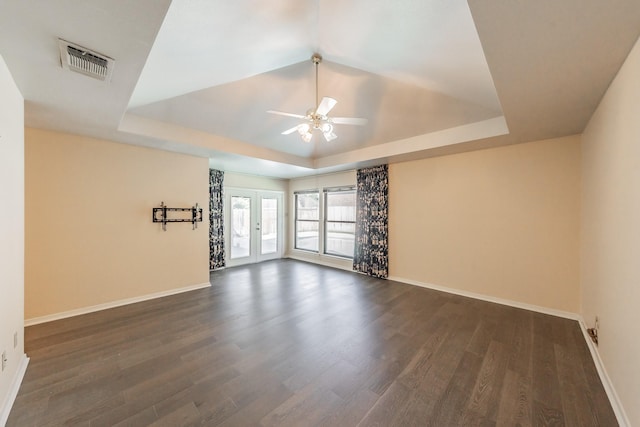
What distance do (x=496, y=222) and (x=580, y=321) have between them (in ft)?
4.87

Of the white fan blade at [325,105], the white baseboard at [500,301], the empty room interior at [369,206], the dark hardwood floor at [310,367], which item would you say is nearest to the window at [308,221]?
the empty room interior at [369,206]

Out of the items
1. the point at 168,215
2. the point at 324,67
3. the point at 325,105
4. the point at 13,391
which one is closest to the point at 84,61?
the point at 325,105

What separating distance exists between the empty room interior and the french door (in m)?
1.18

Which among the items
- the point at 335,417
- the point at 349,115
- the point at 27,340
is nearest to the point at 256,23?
the point at 349,115

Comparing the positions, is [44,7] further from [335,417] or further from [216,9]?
[335,417]

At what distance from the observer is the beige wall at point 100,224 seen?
294cm

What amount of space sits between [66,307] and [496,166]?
248 inches

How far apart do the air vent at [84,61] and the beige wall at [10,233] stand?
0.41m

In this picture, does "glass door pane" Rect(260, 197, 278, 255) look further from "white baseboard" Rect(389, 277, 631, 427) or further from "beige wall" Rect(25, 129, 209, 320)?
"white baseboard" Rect(389, 277, 631, 427)

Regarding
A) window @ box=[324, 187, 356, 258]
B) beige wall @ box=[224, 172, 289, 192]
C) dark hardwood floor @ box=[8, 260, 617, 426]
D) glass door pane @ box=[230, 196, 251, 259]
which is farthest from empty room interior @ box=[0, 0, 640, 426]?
beige wall @ box=[224, 172, 289, 192]

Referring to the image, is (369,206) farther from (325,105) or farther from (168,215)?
(168,215)

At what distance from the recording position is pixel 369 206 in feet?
16.7

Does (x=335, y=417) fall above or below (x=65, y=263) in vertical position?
below

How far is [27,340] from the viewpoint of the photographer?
2508 mm
